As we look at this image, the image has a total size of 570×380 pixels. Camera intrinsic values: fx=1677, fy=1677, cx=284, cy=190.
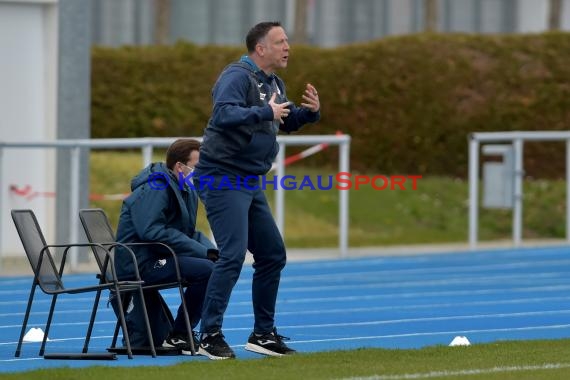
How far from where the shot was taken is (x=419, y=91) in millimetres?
26953

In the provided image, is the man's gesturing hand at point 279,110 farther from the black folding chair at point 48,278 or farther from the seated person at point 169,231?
the black folding chair at point 48,278

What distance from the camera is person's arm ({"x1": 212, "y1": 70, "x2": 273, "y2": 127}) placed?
31.7 ft

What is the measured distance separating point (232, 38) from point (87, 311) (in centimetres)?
2362

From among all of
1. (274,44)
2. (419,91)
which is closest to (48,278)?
(274,44)

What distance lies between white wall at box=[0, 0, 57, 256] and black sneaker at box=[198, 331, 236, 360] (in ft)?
30.6

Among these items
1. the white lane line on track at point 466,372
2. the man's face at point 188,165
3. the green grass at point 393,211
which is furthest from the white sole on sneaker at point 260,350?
the green grass at point 393,211

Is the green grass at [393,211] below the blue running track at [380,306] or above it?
above

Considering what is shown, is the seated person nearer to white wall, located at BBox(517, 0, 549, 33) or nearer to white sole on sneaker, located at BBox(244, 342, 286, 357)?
white sole on sneaker, located at BBox(244, 342, 286, 357)

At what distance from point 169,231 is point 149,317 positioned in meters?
0.65

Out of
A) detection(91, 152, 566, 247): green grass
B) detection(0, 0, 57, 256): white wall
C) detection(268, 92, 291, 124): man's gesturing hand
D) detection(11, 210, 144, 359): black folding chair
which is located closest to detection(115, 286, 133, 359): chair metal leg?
detection(11, 210, 144, 359): black folding chair

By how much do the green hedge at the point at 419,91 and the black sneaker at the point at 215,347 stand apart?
55.1ft

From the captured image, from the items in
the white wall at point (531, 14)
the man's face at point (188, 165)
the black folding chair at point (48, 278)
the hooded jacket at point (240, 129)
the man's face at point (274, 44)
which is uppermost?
the white wall at point (531, 14)

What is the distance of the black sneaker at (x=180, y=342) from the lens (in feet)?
34.1

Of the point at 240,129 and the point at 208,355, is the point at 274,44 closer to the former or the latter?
the point at 240,129
